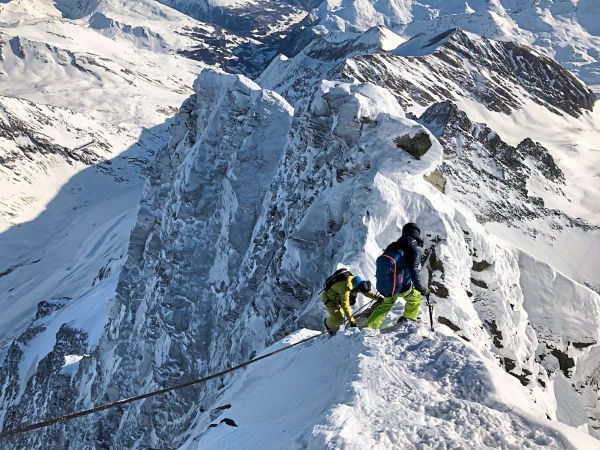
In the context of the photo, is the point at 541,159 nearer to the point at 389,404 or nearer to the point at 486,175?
the point at 486,175

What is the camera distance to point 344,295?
549 inches

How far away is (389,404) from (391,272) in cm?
352

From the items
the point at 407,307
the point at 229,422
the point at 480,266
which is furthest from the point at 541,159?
the point at 229,422

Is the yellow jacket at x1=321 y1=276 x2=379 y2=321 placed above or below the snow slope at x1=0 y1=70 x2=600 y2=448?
above

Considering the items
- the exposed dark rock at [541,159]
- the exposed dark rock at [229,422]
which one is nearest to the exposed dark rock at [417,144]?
the exposed dark rock at [229,422]

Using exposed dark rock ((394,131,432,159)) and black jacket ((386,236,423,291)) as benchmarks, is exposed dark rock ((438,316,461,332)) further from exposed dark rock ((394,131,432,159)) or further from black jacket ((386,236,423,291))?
black jacket ((386,236,423,291))

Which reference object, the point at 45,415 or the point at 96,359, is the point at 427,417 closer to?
the point at 96,359

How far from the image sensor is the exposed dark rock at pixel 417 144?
969 inches

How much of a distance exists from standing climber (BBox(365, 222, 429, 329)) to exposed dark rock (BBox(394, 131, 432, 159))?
1224 centimetres

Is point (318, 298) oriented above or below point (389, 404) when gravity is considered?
below

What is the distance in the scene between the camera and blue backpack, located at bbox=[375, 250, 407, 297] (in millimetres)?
12852

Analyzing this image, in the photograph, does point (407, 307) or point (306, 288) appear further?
point (306, 288)

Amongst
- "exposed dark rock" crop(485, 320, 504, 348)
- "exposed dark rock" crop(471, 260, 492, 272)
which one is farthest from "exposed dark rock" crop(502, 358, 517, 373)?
"exposed dark rock" crop(471, 260, 492, 272)

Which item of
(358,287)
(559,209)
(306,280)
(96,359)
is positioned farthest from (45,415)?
(559,209)
